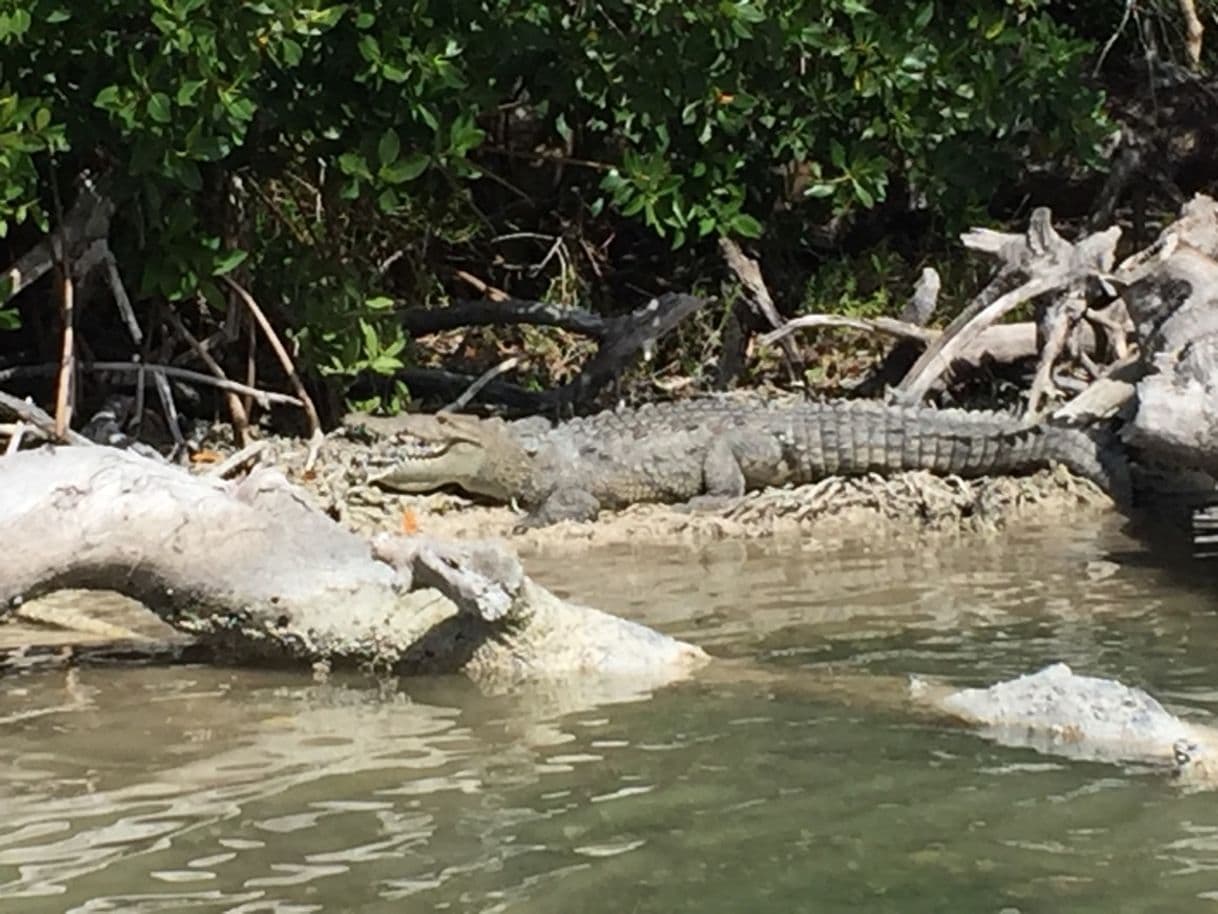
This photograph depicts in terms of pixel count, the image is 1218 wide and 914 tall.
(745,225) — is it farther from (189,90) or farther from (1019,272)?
(189,90)

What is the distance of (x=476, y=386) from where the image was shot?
30.6 ft

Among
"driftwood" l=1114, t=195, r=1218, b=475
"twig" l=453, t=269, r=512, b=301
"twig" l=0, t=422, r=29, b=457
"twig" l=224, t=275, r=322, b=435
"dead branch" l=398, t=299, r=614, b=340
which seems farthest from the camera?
"twig" l=453, t=269, r=512, b=301

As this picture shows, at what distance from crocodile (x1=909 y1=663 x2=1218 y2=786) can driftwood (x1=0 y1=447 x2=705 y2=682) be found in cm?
92

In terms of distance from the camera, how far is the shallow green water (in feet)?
11.2

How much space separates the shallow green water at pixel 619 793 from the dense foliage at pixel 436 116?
2.71 metres

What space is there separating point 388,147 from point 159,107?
3.89 feet

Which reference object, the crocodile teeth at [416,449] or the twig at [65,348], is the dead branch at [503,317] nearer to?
the crocodile teeth at [416,449]

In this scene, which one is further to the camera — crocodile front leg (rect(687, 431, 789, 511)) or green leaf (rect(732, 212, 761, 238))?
green leaf (rect(732, 212, 761, 238))

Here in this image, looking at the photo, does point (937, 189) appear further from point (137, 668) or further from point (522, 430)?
point (137, 668)

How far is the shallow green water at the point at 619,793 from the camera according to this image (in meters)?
3.42

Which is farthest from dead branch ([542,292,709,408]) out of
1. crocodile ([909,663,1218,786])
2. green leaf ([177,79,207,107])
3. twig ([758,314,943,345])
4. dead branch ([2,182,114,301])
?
crocodile ([909,663,1218,786])

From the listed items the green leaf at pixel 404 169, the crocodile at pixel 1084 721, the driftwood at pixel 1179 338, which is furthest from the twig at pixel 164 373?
the crocodile at pixel 1084 721

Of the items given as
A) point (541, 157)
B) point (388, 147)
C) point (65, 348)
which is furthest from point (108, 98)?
point (541, 157)

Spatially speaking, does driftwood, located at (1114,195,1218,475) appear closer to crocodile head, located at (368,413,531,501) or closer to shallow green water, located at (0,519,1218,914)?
shallow green water, located at (0,519,1218,914)
